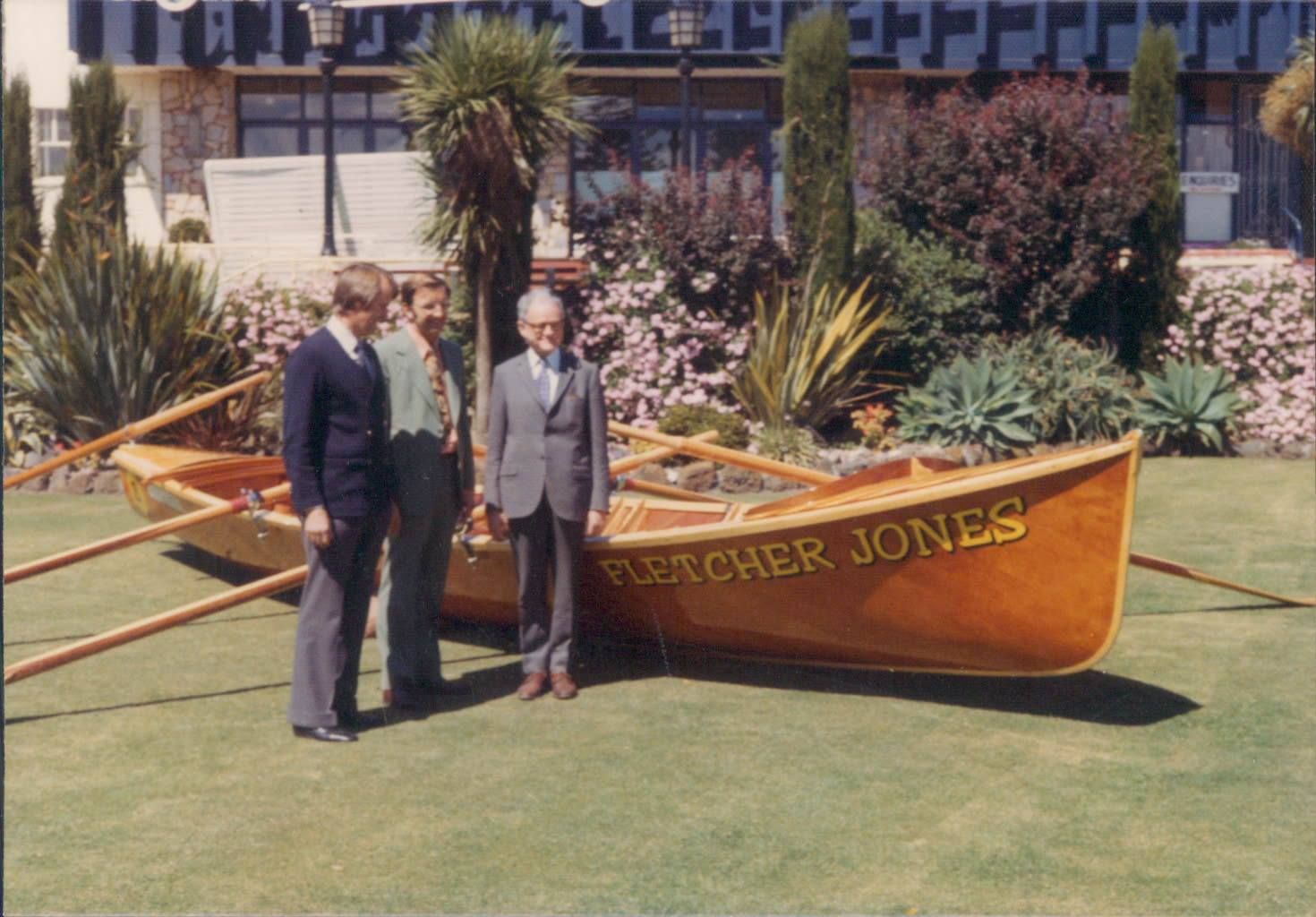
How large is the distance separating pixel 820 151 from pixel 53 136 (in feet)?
45.6

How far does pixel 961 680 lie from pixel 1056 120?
10.7 m

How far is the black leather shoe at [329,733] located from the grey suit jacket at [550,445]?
113 cm

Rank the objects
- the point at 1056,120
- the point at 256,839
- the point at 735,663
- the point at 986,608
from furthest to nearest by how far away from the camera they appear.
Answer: the point at 1056,120
the point at 735,663
the point at 986,608
the point at 256,839

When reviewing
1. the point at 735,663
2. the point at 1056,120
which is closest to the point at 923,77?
the point at 1056,120

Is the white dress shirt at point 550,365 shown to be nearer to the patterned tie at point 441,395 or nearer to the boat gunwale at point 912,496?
the patterned tie at point 441,395

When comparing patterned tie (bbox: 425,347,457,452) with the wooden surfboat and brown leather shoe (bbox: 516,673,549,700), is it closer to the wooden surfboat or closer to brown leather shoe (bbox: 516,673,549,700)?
the wooden surfboat

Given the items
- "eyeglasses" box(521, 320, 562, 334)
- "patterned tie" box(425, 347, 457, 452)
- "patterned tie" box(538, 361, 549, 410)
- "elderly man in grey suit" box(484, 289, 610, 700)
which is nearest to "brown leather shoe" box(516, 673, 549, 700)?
"elderly man in grey suit" box(484, 289, 610, 700)

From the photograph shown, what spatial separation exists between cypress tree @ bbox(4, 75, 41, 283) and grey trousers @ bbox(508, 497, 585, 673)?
13.9 m

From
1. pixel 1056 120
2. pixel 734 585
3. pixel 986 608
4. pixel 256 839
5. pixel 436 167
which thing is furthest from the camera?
pixel 1056 120

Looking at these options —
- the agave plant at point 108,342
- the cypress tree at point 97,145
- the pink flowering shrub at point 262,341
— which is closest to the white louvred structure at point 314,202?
the cypress tree at point 97,145

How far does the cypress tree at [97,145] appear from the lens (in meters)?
18.9

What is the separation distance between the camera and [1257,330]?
1720 centimetres

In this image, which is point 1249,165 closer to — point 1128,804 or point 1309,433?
point 1309,433

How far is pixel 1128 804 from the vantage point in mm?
5531
